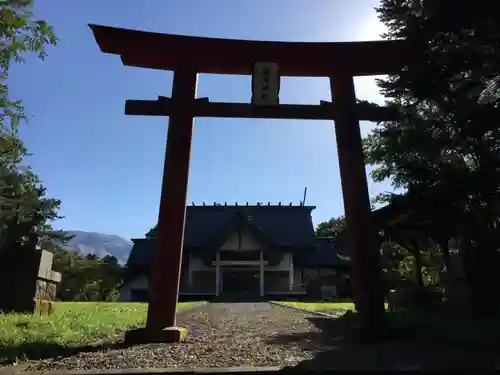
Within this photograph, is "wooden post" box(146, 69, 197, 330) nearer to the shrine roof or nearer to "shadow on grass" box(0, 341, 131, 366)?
"shadow on grass" box(0, 341, 131, 366)

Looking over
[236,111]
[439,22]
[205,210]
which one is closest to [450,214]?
[439,22]

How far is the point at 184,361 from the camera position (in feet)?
14.4

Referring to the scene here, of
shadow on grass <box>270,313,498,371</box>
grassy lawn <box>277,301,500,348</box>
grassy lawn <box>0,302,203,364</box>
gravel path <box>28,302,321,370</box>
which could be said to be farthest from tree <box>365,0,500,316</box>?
grassy lawn <box>0,302,203,364</box>

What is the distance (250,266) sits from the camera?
26031 millimetres

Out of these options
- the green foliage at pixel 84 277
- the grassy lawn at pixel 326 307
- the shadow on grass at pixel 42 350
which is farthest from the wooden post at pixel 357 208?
the green foliage at pixel 84 277

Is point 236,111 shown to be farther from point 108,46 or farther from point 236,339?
point 236,339

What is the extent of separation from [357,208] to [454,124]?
2.01 metres

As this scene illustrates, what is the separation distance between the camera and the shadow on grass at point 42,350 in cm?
455

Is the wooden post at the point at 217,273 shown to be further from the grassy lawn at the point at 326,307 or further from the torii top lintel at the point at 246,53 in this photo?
the torii top lintel at the point at 246,53

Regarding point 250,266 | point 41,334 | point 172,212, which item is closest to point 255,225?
point 250,266

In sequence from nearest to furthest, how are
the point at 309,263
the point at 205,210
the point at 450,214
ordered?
the point at 450,214 → the point at 309,263 → the point at 205,210

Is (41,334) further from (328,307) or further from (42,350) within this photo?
(328,307)

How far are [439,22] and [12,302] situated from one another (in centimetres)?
801

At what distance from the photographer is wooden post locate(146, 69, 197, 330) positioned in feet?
19.6
